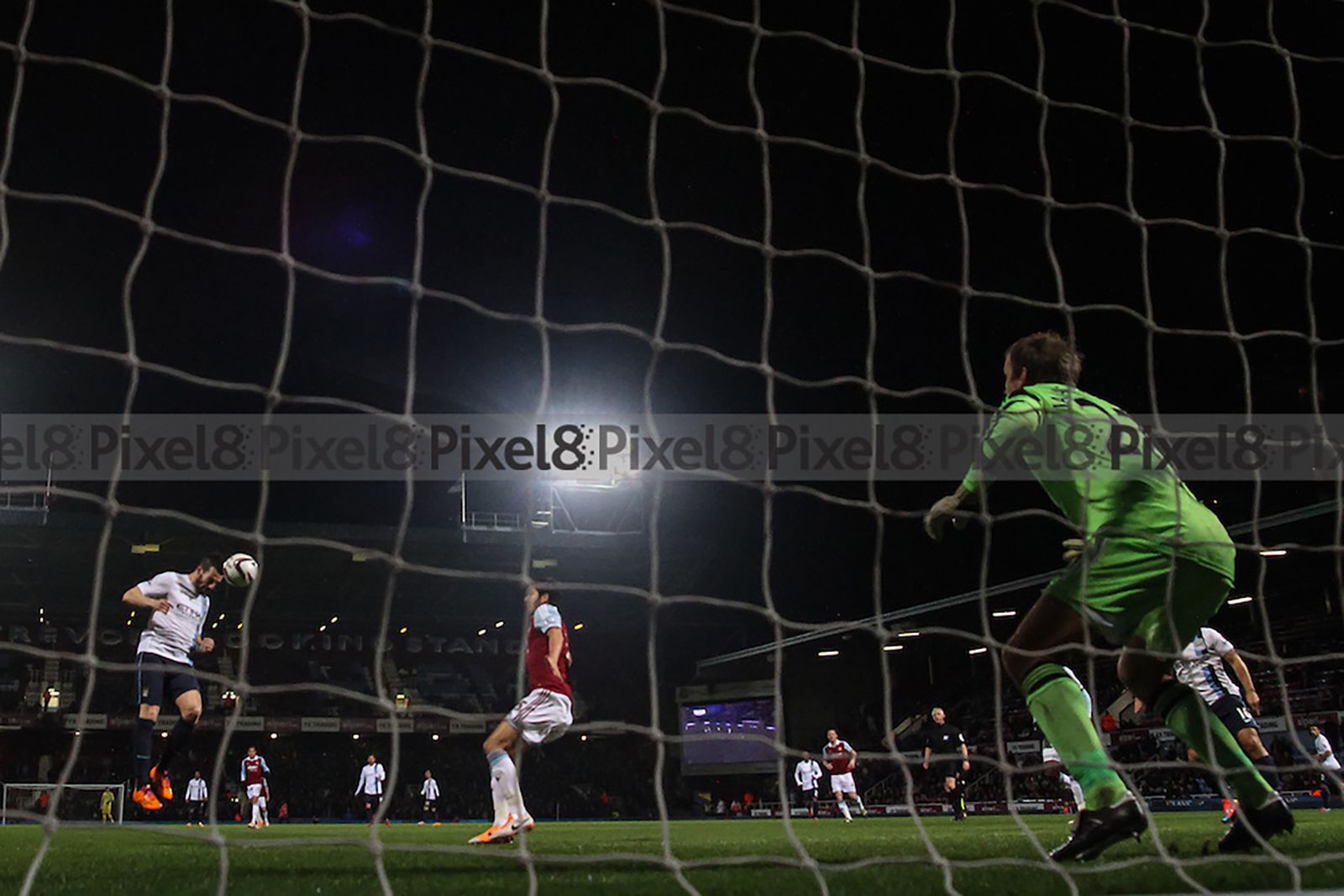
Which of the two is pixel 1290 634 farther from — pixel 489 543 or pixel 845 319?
pixel 489 543

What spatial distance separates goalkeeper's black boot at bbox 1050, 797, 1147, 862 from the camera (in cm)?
323

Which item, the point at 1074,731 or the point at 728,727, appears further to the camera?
the point at 728,727

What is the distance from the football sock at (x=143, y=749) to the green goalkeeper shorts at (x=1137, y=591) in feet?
20.9

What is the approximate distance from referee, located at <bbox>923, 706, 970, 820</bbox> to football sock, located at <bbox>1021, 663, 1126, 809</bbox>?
0.94ft

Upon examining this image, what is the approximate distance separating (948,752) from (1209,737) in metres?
19.8

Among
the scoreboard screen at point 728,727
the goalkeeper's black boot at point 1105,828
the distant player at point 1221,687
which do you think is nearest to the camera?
the goalkeeper's black boot at point 1105,828

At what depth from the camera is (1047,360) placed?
12.3ft

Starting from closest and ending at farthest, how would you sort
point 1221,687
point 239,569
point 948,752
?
1. point 239,569
2. point 1221,687
3. point 948,752

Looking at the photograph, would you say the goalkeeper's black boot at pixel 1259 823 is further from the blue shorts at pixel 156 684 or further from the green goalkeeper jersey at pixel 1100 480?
the blue shorts at pixel 156 684

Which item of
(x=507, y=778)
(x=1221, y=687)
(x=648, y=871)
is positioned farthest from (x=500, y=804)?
(x=1221, y=687)

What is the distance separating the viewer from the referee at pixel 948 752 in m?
14.5

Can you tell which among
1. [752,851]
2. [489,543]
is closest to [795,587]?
[489,543]

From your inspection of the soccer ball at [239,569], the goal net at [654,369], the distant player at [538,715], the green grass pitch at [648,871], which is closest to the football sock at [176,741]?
the goal net at [654,369]

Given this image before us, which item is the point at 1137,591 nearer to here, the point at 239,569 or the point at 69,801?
the point at 239,569
